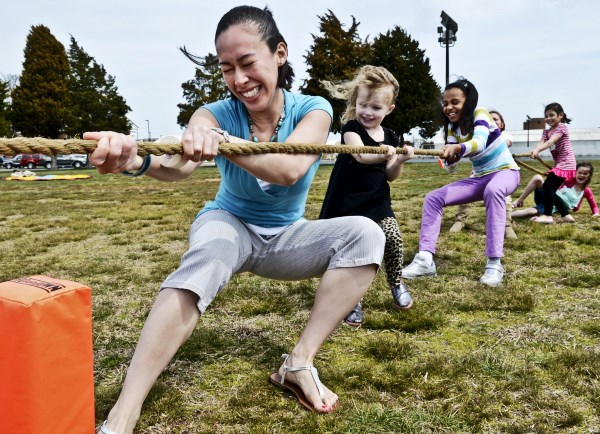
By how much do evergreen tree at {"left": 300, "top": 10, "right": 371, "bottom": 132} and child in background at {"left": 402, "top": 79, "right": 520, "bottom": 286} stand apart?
97.3 feet

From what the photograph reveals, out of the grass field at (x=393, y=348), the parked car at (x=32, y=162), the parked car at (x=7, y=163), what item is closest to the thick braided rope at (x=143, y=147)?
the grass field at (x=393, y=348)

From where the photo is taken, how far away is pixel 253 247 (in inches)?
94.5

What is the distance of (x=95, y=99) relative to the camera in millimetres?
44375

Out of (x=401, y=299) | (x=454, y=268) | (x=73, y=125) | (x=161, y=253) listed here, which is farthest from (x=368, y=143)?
(x=73, y=125)

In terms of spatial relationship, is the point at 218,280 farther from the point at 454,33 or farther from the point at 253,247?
the point at 454,33

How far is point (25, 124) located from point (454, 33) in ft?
105

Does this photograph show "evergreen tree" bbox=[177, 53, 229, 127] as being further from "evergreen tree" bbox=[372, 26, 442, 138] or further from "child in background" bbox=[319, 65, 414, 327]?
"child in background" bbox=[319, 65, 414, 327]

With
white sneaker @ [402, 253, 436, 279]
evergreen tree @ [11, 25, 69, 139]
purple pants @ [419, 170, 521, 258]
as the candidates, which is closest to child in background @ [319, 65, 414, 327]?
white sneaker @ [402, 253, 436, 279]

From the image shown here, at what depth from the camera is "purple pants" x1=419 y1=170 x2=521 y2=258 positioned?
4.20 meters

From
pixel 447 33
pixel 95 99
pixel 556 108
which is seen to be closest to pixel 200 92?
pixel 95 99

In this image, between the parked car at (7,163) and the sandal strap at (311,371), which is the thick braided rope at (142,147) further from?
the parked car at (7,163)

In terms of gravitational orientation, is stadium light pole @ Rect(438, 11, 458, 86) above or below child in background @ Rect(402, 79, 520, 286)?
above

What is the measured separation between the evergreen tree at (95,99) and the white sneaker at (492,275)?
4184 centimetres

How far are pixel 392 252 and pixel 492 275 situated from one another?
97cm
